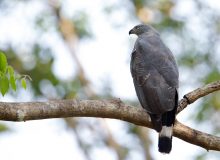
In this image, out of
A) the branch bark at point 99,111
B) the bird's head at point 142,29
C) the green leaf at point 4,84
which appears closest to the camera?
the green leaf at point 4,84

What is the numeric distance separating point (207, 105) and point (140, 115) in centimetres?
600

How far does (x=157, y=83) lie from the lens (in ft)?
21.5

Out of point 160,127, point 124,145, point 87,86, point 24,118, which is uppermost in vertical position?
point 24,118

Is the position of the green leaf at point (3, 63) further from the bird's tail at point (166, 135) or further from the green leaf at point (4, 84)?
the bird's tail at point (166, 135)

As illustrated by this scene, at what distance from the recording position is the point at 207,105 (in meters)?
11.5

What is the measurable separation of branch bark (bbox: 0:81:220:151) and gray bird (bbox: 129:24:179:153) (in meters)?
0.11

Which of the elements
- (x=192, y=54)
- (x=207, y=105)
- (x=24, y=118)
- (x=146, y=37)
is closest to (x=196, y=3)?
(x=192, y=54)

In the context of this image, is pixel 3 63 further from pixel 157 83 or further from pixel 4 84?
pixel 157 83

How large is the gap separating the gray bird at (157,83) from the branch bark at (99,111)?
0.36 feet

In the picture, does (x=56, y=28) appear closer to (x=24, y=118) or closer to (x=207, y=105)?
(x=207, y=105)

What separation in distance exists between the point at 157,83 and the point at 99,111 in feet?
4.13

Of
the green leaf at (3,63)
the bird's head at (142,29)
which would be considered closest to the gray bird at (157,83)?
the bird's head at (142,29)

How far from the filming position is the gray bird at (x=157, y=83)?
19.7 ft

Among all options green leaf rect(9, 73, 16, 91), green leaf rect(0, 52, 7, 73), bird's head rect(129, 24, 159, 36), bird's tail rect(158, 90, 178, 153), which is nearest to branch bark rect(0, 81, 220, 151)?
bird's tail rect(158, 90, 178, 153)
